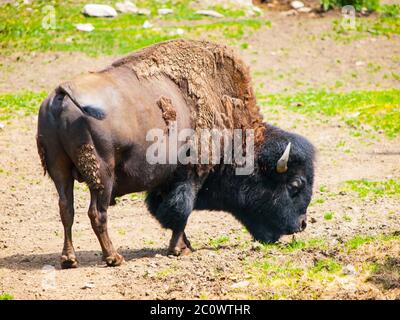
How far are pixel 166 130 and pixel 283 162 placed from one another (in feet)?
5.05

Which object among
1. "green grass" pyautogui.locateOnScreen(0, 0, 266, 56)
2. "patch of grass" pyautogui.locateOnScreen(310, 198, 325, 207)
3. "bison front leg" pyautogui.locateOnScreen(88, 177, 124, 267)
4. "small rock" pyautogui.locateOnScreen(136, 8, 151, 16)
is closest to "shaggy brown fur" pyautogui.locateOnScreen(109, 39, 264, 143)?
"bison front leg" pyautogui.locateOnScreen(88, 177, 124, 267)

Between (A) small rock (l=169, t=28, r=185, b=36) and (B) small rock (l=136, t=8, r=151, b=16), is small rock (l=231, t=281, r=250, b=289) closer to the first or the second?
(A) small rock (l=169, t=28, r=185, b=36)

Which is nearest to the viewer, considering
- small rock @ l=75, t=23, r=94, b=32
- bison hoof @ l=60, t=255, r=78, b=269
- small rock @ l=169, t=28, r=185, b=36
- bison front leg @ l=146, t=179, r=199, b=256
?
bison hoof @ l=60, t=255, r=78, b=269

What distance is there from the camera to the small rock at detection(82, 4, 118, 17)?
74.7 ft

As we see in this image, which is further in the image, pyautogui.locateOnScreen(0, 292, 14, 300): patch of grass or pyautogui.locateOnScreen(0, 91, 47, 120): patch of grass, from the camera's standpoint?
pyautogui.locateOnScreen(0, 91, 47, 120): patch of grass

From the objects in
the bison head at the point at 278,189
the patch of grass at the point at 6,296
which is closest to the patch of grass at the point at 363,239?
the bison head at the point at 278,189

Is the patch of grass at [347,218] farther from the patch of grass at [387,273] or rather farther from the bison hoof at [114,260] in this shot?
the bison hoof at [114,260]

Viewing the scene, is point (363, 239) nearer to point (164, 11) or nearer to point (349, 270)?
point (349, 270)

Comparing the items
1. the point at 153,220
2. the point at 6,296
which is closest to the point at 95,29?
the point at 153,220

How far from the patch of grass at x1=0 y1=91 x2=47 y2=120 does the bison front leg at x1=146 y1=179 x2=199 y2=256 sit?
7.30 m

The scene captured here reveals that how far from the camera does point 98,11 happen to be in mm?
22891

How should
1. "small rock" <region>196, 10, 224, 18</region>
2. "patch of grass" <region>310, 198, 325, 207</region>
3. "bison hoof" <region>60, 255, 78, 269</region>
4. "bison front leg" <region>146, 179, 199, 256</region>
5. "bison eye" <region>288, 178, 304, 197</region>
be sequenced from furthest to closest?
"small rock" <region>196, 10, 224, 18</region>
"patch of grass" <region>310, 198, 325, 207</region>
"bison eye" <region>288, 178, 304, 197</region>
"bison front leg" <region>146, 179, 199, 256</region>
"bison hoof" <region>60, 255, 78, 269</region>

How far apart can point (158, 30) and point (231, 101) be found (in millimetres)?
12362
